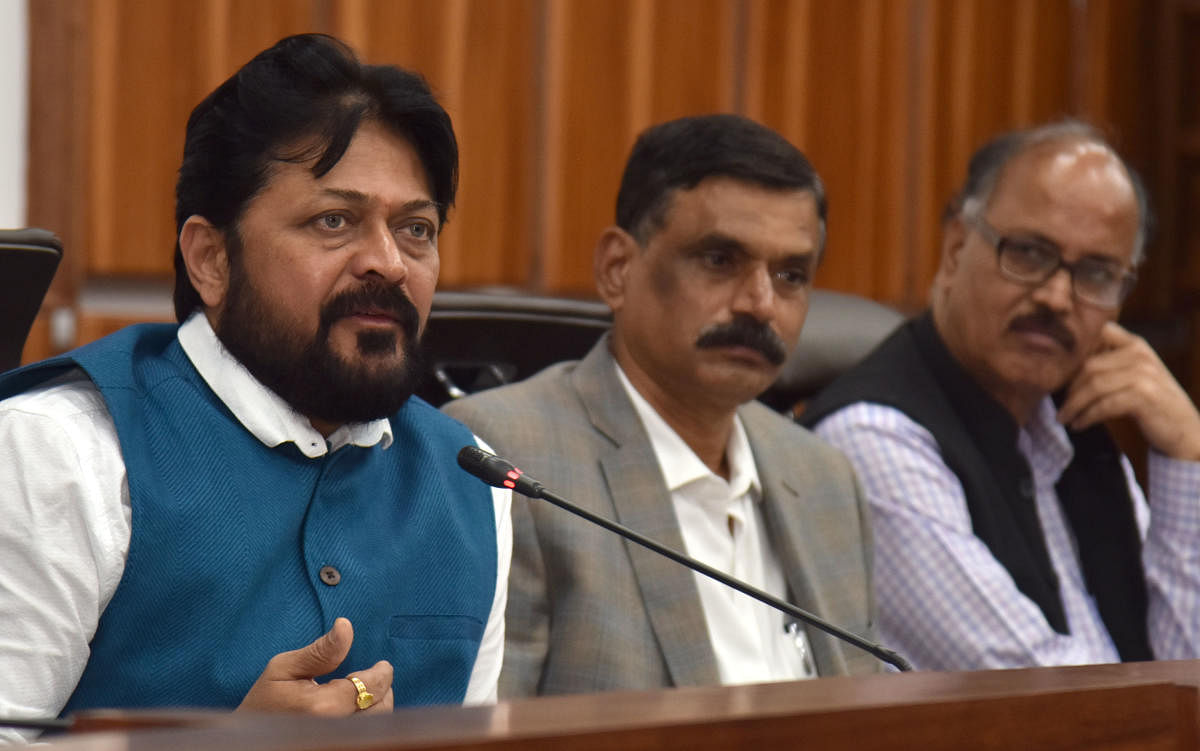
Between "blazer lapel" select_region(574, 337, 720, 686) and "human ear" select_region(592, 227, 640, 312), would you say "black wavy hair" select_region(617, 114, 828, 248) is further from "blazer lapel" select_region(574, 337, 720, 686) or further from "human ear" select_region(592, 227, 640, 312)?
"blazer lapel" select_region(574, 337, 720, 686)

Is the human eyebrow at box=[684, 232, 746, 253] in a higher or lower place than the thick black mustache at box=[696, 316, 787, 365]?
higher

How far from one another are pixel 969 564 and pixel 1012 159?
78 cm

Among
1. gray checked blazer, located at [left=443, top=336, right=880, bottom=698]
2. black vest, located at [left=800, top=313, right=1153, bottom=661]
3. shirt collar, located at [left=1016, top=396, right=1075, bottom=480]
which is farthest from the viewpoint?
shirt collar, located at [left=1016, top=396, right=1075, bottom=480]

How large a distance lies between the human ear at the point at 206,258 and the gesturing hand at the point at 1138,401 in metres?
1.58

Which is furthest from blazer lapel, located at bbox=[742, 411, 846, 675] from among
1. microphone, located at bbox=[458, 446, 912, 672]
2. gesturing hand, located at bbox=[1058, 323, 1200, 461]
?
gesturing hand, located at bbox=[1058, 323, 1200, 461]

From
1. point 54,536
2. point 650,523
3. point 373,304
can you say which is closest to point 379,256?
point 373,304

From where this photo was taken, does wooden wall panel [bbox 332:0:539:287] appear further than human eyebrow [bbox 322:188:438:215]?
Yes

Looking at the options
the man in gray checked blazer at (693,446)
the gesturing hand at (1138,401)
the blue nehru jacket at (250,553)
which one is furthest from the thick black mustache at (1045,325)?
the blue nehru jacket at (250,553)

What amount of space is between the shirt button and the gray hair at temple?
155 cm

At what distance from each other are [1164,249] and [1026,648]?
398cm

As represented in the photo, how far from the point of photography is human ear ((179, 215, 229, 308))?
1544mm

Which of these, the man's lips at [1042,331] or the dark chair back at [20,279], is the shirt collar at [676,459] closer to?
the man's lips at [1042,331]

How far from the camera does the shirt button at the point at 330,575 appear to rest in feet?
4.65

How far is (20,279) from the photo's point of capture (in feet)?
4.98
